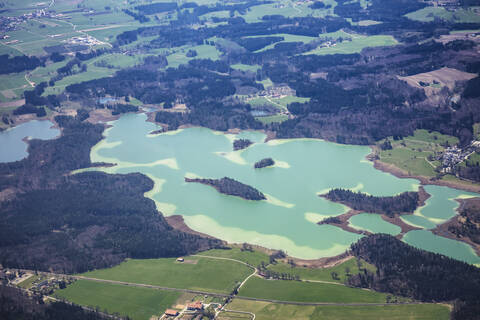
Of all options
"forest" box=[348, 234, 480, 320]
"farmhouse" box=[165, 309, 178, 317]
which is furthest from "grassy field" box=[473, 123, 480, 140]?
"farmhouse" box=[165, 309, 178, 317]

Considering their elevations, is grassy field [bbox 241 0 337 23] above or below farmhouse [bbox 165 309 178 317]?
above

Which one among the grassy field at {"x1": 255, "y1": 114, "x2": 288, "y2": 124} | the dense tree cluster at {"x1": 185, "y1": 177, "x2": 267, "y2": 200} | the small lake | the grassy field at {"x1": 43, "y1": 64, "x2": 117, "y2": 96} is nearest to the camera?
the dense tree cluster at {"x1": 185, "y1": 177, "x2": 267, "y2": 200}

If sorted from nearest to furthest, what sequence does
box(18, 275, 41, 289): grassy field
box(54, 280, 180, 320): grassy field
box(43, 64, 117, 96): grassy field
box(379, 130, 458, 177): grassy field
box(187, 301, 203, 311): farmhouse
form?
1. box(187, 301, 203, 311): farmhouse
2. box(54, 280, 180, 320): grassy field
3. box(18, 275, 41, 289): grassy field
4. box(379, 130, 458, 177): grassy field
5. box(43, 64, 117, 96): grassy field

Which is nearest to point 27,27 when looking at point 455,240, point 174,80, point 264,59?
point 174,80

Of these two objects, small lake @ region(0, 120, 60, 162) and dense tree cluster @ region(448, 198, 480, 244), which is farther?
small lake @ region(0, 120, 60, 162)

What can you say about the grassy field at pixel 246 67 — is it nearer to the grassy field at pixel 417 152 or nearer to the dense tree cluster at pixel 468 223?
the grassy field at pixel 417 152

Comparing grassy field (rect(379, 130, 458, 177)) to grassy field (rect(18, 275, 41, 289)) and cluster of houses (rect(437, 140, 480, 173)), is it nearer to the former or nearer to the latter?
cluster of houses (rect(437, 140, 480, 173))

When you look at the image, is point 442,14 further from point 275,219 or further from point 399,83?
point 275,219
